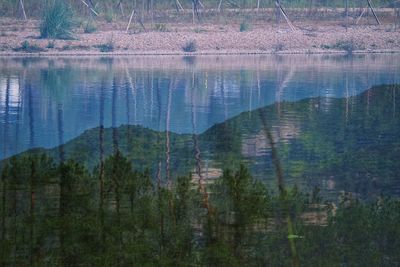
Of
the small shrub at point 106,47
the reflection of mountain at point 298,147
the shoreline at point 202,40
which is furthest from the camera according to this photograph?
the small shrub at point 106,47

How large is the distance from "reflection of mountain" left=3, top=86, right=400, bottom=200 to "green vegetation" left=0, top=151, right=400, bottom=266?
112 cm

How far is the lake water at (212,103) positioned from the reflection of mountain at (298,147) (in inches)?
1.3

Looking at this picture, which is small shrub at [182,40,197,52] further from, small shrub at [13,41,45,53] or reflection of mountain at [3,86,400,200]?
reflection of mountain at [3,86,400,200]

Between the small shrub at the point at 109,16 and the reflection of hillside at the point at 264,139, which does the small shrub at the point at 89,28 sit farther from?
the reflection of hillside at the point at 264,139

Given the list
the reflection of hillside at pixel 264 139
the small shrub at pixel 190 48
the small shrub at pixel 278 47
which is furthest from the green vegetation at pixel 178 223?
the small shrub at pixel 278 47

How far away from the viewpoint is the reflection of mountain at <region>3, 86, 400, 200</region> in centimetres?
1279

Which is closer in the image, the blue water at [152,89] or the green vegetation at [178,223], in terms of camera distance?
the green vegetation at [178,223]

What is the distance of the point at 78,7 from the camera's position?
63.2 m

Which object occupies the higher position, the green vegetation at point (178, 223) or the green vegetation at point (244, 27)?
the green vegetation at point (178, 223)

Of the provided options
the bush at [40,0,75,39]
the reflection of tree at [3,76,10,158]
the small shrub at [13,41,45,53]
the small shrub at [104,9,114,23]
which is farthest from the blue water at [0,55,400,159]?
the small shrub at [104,9,114,23]

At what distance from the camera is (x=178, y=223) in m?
9.57

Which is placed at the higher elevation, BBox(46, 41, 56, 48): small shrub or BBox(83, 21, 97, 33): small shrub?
BBox(83, 21, 97, 33): small shrub

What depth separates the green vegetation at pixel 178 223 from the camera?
840 cm

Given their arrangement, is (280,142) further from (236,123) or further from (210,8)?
(210,8)
